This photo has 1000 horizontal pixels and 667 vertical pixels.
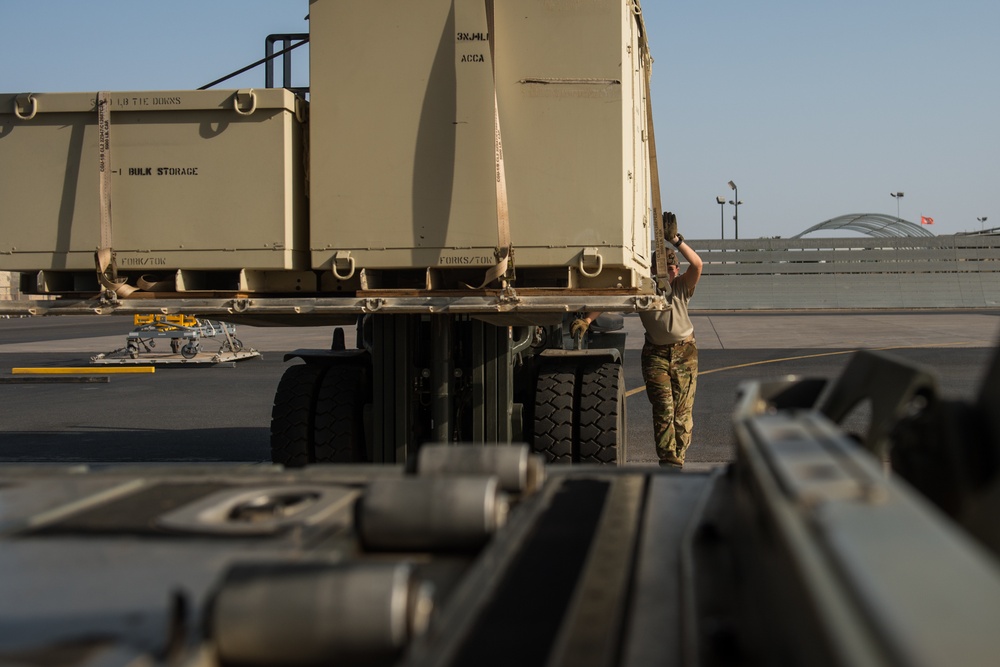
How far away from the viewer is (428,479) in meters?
2.08

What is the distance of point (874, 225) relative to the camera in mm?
62000

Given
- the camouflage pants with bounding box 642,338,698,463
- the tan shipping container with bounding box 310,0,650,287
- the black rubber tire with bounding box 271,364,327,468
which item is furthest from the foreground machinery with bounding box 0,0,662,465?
the camouflage pants with bounding box 642,338,698,463

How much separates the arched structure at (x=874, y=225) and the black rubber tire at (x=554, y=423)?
57.4 metres

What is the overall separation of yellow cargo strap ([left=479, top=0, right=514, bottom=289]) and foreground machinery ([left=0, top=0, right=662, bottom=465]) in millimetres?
11

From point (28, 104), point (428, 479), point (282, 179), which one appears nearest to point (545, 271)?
point (282, 179)

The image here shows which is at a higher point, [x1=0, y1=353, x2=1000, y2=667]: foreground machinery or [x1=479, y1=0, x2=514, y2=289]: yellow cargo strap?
[x1=479, y1=0, x2=514, y2=289]: yellow cargo strap

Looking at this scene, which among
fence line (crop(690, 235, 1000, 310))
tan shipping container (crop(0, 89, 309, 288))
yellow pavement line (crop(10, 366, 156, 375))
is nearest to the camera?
tan shipping container (crop(0, 89, 309, 288))

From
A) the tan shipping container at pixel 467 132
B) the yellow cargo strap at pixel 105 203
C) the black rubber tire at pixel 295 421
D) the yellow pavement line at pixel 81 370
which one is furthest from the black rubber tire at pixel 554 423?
the yellow pavement line at pixel 81 370

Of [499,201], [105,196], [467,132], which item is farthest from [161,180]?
[499,201]

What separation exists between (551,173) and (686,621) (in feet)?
13.3

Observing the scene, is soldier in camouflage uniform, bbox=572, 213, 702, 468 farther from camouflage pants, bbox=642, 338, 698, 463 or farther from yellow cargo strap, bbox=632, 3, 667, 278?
yellow cargo strap, bbox=632, 3, 667, 278

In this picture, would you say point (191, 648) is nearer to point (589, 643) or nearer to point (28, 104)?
point (589, 643)

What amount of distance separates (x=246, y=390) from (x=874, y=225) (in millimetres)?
53132

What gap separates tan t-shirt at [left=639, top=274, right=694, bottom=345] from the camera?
7961 millimetres
